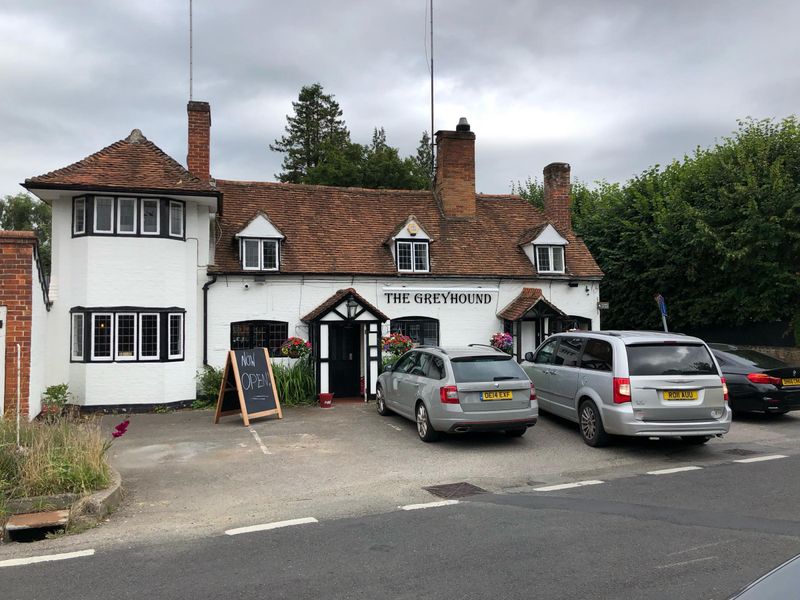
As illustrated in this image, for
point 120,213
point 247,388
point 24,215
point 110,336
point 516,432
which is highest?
point 24,215

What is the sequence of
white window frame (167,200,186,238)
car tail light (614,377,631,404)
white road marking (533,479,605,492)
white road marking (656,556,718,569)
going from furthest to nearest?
white window frame (167,200,186,238)
car tail light (614,377,631,404)
white road marking (533,479,605,492)
white road marking (656,556,718,569)

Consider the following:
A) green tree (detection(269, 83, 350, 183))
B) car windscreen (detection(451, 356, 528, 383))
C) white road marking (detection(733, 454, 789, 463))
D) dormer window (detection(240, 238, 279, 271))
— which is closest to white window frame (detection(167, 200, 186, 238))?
dormer window (detection(240, 238, 279, 271))

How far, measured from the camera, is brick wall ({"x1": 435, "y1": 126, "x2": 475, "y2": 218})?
→ 20297 millimetres

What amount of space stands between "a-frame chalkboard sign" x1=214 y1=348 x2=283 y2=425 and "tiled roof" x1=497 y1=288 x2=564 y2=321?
7953mm

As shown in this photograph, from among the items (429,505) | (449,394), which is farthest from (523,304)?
(429,505)

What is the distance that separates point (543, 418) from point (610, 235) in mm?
15103

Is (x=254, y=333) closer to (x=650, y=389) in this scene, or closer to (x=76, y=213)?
(x=76, y=213)

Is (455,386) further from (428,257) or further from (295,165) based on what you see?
(295,165)

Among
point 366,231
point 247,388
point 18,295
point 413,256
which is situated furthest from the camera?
point 366,231

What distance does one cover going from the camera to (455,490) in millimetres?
7605

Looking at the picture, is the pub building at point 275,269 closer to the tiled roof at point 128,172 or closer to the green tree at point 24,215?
the tiled roof at point 128,172

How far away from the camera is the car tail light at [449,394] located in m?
9.81

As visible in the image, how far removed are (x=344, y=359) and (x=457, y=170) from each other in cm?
794

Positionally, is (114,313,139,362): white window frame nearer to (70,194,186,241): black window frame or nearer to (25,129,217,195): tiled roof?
(70,194,186,241): black window frame
